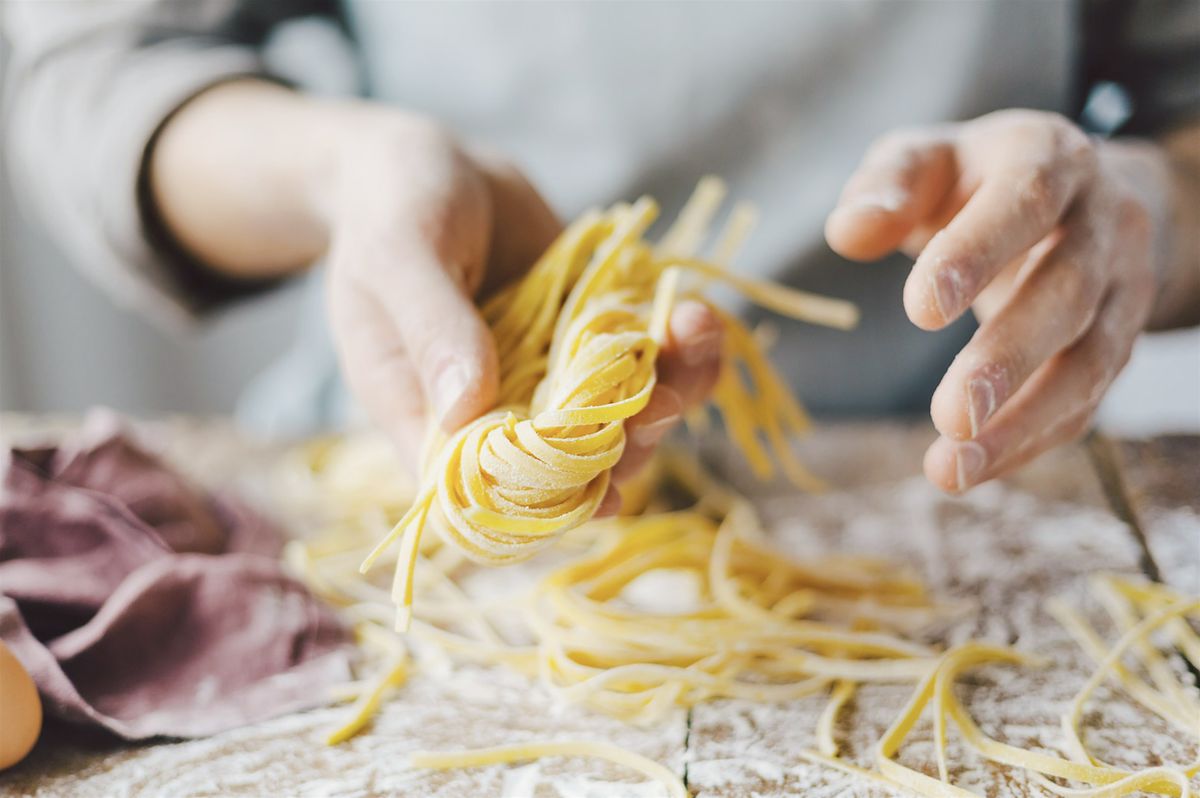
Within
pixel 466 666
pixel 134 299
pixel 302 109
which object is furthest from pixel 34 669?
pixel 134 299

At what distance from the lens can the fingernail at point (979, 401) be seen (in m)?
0.46

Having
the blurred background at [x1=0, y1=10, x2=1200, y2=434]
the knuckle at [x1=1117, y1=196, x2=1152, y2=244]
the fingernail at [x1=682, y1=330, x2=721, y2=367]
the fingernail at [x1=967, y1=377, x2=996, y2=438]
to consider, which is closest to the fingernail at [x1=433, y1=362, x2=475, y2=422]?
the fingernail at [x1=682, y1=330, x2=721, y2=367]

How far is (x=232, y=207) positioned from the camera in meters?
0.79

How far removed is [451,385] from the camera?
469mm

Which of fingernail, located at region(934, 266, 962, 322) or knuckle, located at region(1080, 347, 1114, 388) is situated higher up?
fingernail, located at region(934, 266, 962, 322)

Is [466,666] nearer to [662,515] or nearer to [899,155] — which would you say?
[662,515]

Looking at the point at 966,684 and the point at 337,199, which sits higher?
the point at 337,199

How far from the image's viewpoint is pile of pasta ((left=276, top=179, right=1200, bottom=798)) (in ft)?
1.45

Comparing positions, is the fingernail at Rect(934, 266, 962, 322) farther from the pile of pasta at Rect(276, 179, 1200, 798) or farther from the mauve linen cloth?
the mauve linen cloth

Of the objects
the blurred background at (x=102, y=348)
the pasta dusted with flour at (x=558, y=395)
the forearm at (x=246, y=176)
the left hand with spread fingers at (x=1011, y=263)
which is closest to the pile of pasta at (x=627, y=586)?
the pasta dusted with flour at (x=558, y=395)

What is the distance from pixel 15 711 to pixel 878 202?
0.46 m

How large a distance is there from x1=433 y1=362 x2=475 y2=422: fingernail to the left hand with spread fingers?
195 millimetres

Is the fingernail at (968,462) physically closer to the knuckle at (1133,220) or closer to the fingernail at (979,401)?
the fingernail at (979,401)

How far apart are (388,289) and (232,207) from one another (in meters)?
0.35
